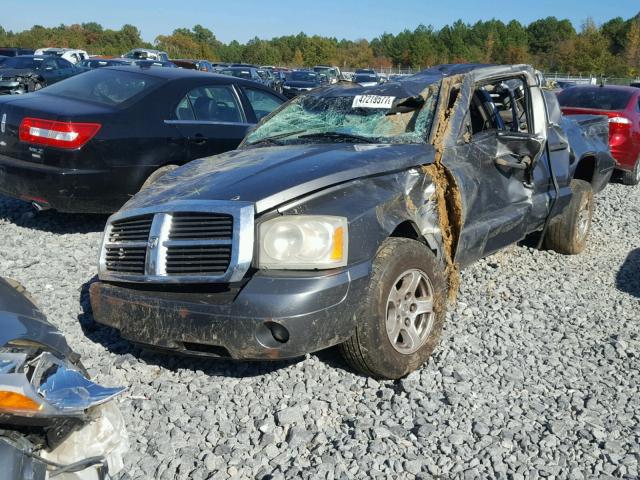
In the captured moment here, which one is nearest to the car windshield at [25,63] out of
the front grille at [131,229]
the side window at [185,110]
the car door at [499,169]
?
the side window at [185,110]

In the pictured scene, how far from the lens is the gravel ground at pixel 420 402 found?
296cm

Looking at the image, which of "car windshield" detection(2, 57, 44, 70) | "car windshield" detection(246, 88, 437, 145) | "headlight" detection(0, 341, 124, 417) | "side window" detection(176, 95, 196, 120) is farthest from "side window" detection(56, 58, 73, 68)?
"headlight" detection(0, 341, 124, 417)

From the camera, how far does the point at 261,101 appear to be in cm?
755

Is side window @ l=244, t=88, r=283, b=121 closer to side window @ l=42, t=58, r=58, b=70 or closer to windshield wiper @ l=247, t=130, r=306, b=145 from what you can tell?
windshield wiper @ l=247, t=130, r=306, b=145

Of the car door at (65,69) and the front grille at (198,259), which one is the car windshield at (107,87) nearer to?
the front grille at (198,259)

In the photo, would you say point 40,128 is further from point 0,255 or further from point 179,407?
point 179,407

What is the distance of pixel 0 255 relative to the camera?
219 inches

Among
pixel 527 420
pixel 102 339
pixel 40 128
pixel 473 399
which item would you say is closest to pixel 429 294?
pixel 473 399

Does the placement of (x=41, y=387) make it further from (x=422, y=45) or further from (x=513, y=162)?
(x=422, y=45)

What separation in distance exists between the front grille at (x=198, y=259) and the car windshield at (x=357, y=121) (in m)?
1.41

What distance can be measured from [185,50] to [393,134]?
8364 centimetres

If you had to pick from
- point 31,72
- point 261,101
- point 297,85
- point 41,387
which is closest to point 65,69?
point 31,72

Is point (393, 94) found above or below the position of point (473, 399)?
above

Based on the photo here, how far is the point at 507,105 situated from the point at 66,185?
3.72 metres
